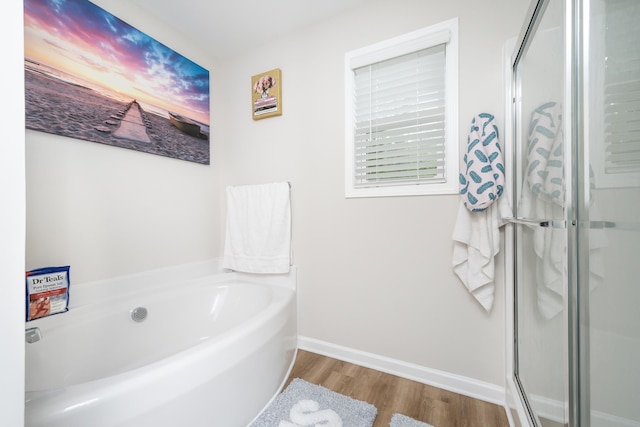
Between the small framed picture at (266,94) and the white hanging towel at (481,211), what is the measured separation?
1.40 m

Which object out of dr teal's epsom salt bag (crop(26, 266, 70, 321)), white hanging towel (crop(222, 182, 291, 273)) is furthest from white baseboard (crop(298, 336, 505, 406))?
dr teal's epsom salt bag (crop(26, 266, 70, 321))

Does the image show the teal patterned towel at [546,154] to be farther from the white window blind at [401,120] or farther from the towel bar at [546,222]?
the white window blind at [401,120]

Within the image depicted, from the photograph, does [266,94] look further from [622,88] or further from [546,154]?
[622,88]

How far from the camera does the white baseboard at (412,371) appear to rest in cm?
138

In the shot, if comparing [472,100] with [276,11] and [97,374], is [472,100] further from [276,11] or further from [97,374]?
[97,374]

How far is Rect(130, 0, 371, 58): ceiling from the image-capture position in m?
1.68

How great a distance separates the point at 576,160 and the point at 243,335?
1.35 m

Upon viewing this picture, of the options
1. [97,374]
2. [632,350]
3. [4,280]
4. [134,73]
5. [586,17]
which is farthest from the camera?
[134,73]

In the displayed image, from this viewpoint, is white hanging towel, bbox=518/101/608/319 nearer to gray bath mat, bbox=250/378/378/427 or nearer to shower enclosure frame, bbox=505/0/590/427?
shower enclosure frame, bbox=505/0/590/427

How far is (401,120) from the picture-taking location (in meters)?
1.61

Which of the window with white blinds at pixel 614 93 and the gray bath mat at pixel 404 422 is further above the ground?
the window with white blinds at pixel 614 93

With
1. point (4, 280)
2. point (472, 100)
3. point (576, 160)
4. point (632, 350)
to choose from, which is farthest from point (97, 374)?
point (472, 100)

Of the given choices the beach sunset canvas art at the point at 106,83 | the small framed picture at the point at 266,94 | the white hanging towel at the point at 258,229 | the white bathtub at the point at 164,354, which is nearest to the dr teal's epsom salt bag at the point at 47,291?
the white bathtub at the point at 164,354

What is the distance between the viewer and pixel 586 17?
2.23 ft
